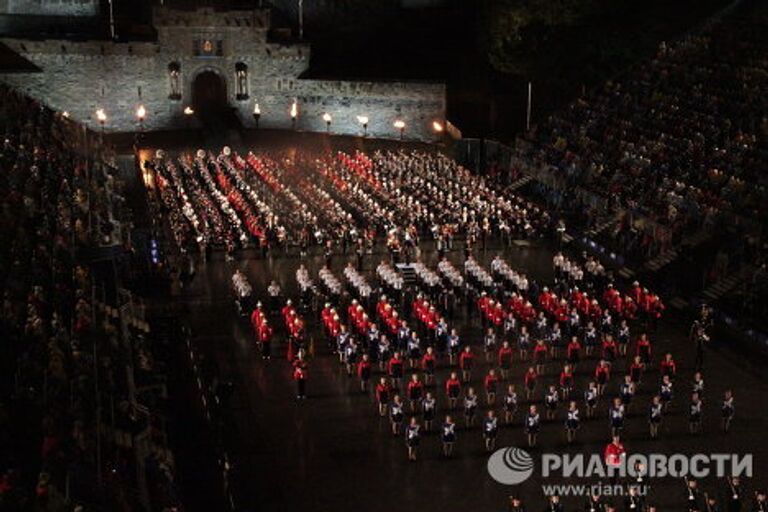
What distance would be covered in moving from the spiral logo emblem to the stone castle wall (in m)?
34.6

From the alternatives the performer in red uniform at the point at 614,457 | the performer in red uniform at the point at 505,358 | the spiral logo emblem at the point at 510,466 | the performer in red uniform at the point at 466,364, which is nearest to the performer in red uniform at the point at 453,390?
the performer in red uniform at the point at 466,364

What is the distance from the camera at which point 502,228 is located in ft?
113

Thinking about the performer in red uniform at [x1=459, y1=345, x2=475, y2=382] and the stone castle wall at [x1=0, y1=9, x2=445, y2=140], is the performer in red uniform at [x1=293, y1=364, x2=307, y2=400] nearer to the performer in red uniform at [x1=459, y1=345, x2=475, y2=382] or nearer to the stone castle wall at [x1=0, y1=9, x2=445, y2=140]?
the performer in red uniform at [x1=459, y1=345, x2=475, y2=382]

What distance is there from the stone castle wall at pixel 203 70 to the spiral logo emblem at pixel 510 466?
34551mm

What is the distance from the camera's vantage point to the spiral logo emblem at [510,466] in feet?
59.5

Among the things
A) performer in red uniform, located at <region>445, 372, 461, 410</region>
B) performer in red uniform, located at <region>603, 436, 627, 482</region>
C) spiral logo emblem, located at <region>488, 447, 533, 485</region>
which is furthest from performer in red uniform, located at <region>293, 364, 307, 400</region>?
performer in red uniform, located at <region>603, 436, 627, 482</region>

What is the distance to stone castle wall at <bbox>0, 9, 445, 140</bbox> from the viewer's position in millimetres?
51344

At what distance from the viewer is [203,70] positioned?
177ft

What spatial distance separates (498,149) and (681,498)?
2989 cm

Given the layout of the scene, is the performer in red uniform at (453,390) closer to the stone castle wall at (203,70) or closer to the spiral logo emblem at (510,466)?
the spiral logo emblem at (510,466)

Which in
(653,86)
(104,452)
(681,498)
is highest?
(653,86)

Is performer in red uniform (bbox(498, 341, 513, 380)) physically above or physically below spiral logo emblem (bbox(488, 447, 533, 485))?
above

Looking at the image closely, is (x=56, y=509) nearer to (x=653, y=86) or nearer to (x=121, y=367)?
(x=121, y=367)

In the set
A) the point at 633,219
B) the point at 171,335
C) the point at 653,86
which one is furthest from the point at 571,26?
the point at 171,335
